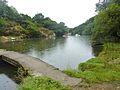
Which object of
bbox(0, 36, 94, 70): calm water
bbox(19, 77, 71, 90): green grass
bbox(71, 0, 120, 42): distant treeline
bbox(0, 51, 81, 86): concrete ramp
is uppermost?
bbox(71, 0, 120, 42): distant treeline

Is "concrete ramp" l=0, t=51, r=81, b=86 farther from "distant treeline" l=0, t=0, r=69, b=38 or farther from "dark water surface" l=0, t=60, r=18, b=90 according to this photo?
"distant treeline" l=0, t=0, r=69, b=38

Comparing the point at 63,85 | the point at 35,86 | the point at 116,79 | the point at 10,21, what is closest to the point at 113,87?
the point at 116,79

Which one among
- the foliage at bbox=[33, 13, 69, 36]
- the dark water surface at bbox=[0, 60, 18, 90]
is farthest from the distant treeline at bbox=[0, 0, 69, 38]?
the dark water surface at bbox=[0, 60, 18, 90]

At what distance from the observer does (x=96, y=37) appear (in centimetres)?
5147

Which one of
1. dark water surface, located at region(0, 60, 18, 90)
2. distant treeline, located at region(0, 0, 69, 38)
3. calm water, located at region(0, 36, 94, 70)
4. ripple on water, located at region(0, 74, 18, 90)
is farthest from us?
distant treeline, located at region(0, 0, 69, 38)

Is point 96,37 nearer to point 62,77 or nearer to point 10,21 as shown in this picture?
point 62,77

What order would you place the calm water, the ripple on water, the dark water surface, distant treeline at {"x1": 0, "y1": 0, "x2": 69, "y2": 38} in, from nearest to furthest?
1. the ripple on water
2. the dark water surface
3. the calm water
4. distant treeline at {"x1": 0, "y1": 0, "x2": 69, "y2": 38}

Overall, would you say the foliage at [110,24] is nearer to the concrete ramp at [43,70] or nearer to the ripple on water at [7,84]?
the concrete ramp at [43,70]

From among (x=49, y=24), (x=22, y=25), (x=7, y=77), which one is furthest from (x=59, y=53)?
(x=49, y=24)

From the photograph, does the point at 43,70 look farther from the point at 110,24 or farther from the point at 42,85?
the point at 110,24

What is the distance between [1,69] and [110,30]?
76.4ft

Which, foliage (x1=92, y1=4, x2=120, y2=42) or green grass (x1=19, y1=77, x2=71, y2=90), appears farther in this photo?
foliage (x1=92, y1=4, x2=120, y2=42)

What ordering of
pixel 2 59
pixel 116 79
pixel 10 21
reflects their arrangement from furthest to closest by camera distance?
pixel 10 21 → pixel 2 59 → pixel 116 79

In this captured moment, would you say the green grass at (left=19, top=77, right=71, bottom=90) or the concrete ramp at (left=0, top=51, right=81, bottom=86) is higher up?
the green grass at (left=19, top=77, right=71, bottom=90)
